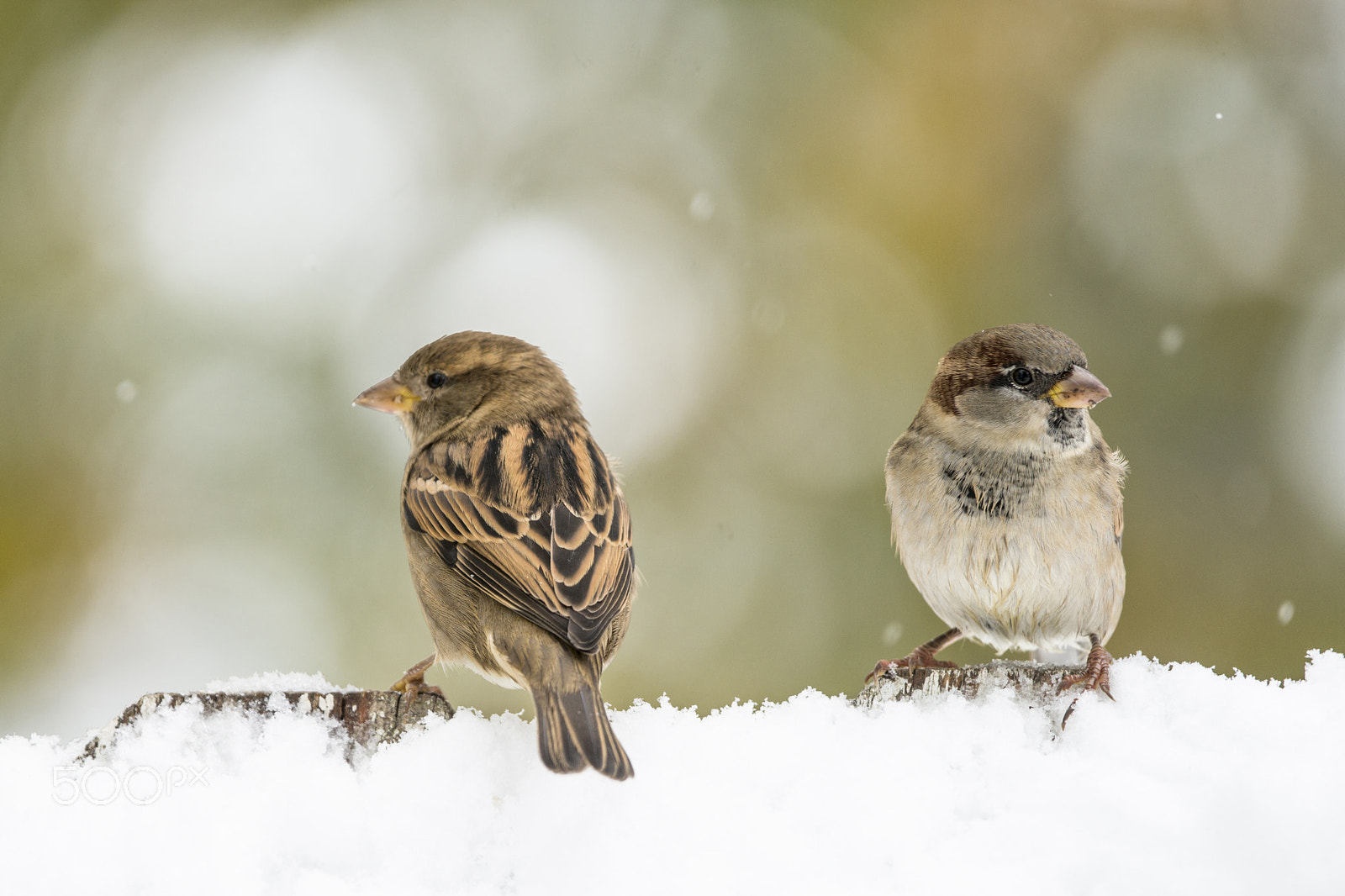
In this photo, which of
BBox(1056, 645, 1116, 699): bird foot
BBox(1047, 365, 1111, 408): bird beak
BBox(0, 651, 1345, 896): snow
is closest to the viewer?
BBox(0, 651, 1345, 896): snow

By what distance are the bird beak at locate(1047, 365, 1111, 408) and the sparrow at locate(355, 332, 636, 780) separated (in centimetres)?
110

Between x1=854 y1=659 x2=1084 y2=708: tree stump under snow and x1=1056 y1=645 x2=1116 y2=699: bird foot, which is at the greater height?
x1=854 y1=659 x2=1084 y2=708: tree stump under snow

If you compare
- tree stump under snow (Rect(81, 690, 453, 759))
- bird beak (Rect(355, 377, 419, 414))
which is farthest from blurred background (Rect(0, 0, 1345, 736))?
tree stump under snow (Rect(81, 690, 453, 759))


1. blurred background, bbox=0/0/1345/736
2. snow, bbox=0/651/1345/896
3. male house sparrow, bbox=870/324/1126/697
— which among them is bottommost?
snow, bbox=0/651/1345/896

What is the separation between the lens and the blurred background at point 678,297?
5625mm

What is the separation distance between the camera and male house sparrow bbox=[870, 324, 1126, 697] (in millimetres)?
2979

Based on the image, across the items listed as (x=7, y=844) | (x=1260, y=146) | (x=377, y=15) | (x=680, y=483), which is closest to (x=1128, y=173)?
(x=1260, y=146)

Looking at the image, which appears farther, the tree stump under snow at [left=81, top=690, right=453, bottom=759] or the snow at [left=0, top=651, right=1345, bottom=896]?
the tree stump under snow at [left=81, top=690, right=453, bottom=759]

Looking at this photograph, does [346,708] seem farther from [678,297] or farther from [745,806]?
[678,297]

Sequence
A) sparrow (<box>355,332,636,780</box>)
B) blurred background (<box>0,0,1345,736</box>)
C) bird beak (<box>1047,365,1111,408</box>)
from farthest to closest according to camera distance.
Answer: blurred background (<box>0,0,1345,736</box>) < bird beak (<box>1047,365,1111,408</box>) < sparrow (<box>355,332,636,780</box>)

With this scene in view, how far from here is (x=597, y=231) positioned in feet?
23.4

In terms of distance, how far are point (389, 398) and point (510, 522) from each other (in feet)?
2.46

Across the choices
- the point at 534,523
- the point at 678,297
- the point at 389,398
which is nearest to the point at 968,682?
the point at 534,523

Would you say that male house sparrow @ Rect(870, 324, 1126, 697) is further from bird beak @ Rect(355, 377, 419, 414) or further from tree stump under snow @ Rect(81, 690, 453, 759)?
tree stump under snow @ Rect(81, 690, 453, 759)
